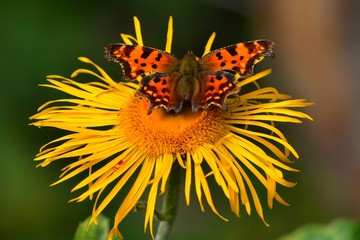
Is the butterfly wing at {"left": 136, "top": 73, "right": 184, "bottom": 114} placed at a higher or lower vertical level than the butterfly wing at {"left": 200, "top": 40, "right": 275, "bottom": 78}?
lower

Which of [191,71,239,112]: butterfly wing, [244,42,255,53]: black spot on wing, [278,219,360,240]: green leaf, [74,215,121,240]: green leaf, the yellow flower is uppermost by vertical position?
[244,42,255,53]: black spot on wing

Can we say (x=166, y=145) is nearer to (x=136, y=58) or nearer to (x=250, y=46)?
(x=136, y=58)

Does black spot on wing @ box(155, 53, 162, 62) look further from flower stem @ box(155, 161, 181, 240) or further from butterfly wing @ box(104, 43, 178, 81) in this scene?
flower stem @ box(155, 161, 181, 240)

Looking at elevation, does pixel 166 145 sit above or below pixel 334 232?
above

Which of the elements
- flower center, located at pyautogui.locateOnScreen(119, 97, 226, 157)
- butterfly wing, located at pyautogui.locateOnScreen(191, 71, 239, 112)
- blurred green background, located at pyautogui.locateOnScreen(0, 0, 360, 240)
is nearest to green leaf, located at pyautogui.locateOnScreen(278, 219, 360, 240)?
flower center, located at pyautogui.locateOnScreen(119, 97, 226, 157)

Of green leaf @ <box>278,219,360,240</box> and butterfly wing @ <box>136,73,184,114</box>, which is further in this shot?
green leaf @ <box>278,219,360,240</box>

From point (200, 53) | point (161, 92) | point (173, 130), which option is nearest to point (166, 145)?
point (173, 130)

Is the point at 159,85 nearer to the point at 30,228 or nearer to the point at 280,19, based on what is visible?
the point at 30,228

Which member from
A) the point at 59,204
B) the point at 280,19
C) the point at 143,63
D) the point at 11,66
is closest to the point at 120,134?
the point at 143,63
